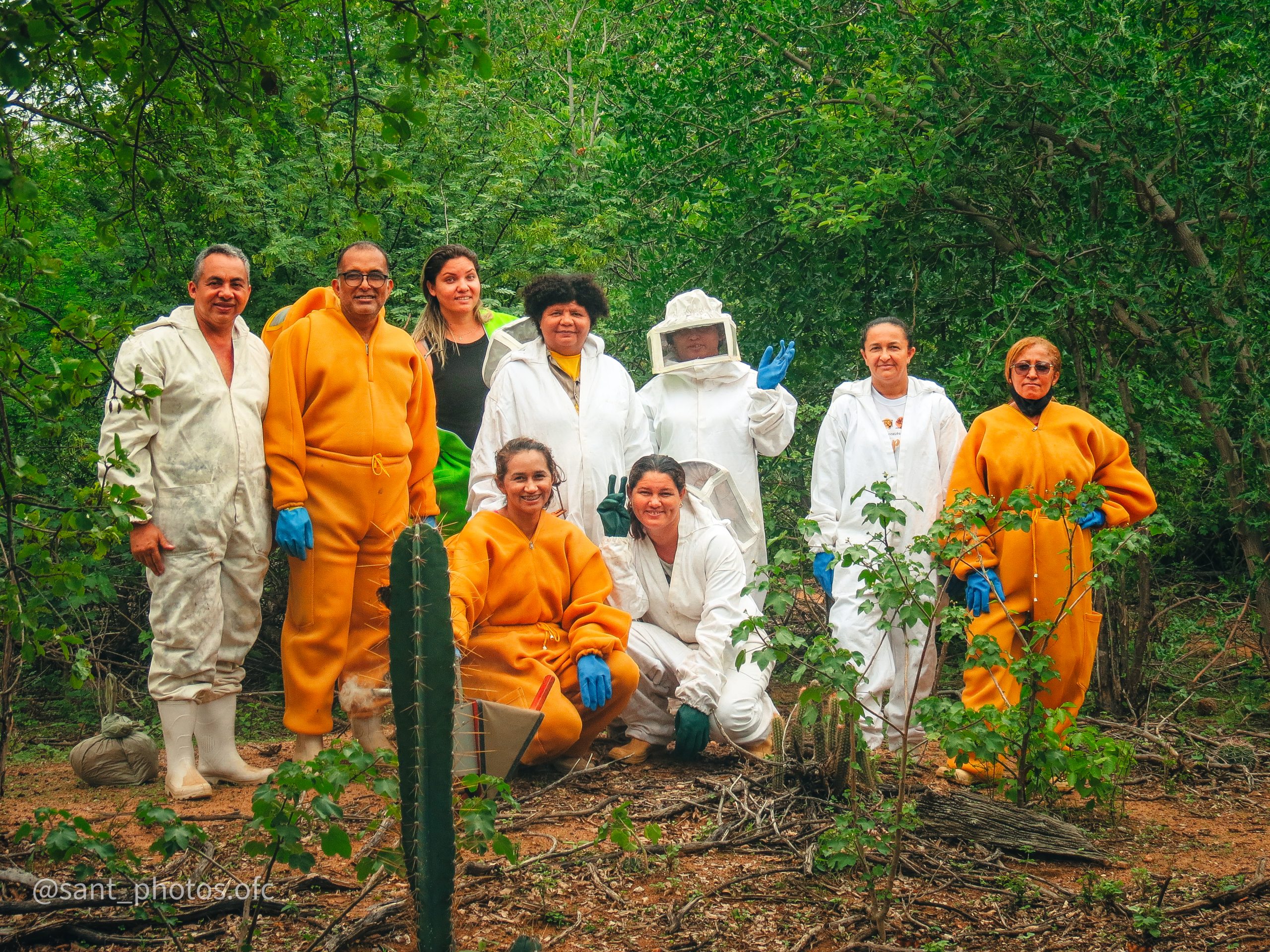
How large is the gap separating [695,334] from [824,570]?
4.67 feet

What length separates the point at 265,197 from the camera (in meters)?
7.09

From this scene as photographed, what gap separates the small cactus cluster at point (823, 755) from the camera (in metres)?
4.13

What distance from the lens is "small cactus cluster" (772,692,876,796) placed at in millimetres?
4129

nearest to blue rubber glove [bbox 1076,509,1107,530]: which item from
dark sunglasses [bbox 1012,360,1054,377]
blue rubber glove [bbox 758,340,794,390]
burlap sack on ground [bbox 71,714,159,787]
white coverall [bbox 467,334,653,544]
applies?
dark sunglasses [bbox 1012,360,1054,377]

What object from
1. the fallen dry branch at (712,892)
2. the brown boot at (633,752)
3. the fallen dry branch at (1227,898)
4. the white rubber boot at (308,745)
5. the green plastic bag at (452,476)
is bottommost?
the fallen dry branch at (1227,898)

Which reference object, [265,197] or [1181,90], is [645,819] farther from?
[265,197]

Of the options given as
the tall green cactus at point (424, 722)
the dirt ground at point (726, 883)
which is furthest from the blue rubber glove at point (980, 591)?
the tall green cactus at point (424, 722)

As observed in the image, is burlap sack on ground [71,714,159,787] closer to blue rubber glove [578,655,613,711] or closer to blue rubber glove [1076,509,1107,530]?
blue rubber glove [578,655,613,711]

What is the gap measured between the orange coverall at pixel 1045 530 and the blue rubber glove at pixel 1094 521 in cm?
3

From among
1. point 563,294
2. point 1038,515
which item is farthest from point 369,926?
point 1038,515

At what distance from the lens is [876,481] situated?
5359mm

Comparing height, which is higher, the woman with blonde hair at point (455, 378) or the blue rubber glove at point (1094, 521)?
the woman with blonde hair at point (455, 378)

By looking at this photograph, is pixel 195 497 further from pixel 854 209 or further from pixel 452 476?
pixel 854 209

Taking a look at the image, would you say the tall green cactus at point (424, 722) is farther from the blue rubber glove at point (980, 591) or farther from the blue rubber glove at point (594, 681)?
the blue rubber glove at point (980, 591)
